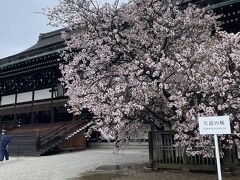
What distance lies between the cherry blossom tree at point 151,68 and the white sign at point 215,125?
168 cm

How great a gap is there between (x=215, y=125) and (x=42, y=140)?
46.7ft

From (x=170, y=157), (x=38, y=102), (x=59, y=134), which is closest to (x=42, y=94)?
(x=38, y=102)

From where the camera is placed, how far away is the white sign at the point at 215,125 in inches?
278

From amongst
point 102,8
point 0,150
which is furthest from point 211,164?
point 0,150

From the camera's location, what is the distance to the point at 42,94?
24953 mm

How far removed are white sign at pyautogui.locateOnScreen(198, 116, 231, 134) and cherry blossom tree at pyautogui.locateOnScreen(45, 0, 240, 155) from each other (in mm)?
1680

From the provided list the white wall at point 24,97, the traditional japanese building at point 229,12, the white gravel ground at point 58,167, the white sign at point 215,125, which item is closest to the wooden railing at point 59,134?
the white gravel ground at point 58,167

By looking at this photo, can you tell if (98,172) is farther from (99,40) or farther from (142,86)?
(99,40)

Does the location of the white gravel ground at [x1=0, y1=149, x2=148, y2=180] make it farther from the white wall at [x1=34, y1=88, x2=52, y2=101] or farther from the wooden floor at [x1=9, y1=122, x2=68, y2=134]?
the white wall at [x1=34, y1=88, x2=52, y2=101]

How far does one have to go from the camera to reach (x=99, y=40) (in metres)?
11.5

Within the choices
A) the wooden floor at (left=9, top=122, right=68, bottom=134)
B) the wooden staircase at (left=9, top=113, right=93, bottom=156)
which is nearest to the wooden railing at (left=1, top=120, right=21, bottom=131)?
the wooden floor at (left=9, top=122, right=68, bottom=134)

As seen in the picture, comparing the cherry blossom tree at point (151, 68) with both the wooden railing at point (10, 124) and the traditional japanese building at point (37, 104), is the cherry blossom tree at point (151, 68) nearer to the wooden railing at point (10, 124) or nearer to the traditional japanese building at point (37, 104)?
the traditional japanese building at point (37, 104)

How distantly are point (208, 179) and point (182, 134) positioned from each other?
1562mm

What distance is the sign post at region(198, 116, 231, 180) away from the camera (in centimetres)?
705
